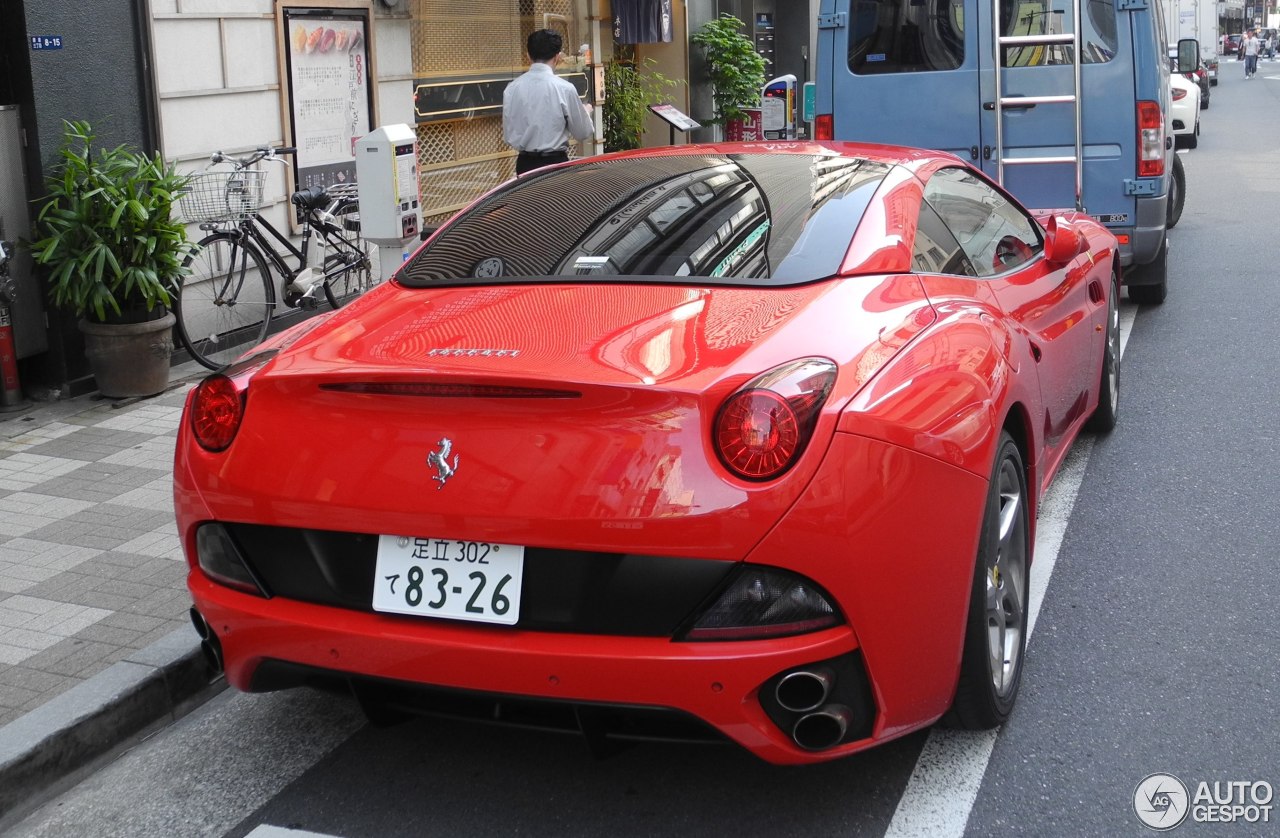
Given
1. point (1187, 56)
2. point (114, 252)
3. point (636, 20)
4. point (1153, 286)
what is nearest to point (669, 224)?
point (114, 252)

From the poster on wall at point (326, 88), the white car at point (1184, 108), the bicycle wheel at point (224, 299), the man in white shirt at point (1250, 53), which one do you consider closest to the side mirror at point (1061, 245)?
the bicycle wheel at point (224, 299)

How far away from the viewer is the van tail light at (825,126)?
9.61 meters

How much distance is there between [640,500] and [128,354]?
5267mm

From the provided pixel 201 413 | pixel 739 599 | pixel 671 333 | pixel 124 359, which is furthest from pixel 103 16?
pixel 739 599

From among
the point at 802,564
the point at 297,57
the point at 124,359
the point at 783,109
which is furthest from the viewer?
the point at 783,109

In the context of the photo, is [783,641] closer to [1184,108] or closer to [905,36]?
[905,36]

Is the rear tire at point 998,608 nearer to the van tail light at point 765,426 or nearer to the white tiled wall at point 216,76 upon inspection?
the van tail light at point 765,426

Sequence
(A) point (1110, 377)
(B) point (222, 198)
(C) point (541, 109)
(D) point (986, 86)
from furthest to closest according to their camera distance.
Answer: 1. (C) point (541, 109)
2. (D) point (986, 86)
3. (B) point (222, 198)
4. (A) point (1110, 377)

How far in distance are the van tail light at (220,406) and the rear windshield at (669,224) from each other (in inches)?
27.7

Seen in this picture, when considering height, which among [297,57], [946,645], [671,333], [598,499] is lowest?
[946,645]

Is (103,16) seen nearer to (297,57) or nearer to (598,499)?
(297,57)

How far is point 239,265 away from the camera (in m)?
8.48

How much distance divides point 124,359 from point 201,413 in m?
4.33

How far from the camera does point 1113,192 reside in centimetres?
885
